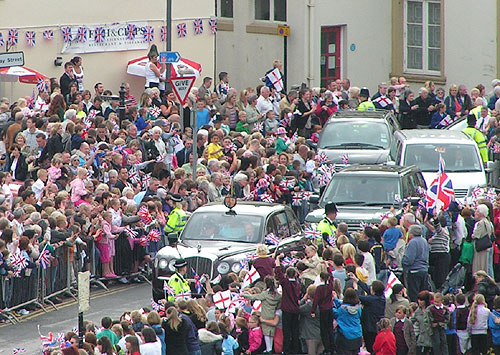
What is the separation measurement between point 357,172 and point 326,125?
5.66 meters

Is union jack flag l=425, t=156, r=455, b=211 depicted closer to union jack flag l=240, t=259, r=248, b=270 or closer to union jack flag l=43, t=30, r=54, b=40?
union jack flag l=240, t=259, r=248, b=270

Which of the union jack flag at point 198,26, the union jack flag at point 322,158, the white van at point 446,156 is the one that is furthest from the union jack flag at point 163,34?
the white van at point 446,156

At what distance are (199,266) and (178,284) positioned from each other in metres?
1.50

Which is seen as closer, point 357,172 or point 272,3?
point 357,172

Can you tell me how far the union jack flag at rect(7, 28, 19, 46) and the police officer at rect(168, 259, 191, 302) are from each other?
13923mm

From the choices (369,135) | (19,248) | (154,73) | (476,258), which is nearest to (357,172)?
(476,258)

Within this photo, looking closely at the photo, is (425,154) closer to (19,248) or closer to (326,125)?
(326,125)

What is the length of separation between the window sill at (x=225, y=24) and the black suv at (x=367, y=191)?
50.5 ft

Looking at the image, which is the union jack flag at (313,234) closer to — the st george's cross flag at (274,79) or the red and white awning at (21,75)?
the red and white awning at (21,75)

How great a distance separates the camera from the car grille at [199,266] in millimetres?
19875

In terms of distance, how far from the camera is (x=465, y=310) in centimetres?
1880

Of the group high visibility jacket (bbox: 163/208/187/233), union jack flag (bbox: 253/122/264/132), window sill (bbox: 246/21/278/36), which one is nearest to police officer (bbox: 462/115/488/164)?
union jack flag (bbox: 253/122/264/132)

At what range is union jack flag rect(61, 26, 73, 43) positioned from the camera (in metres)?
32.3

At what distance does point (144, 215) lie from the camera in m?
Result: 22.9
